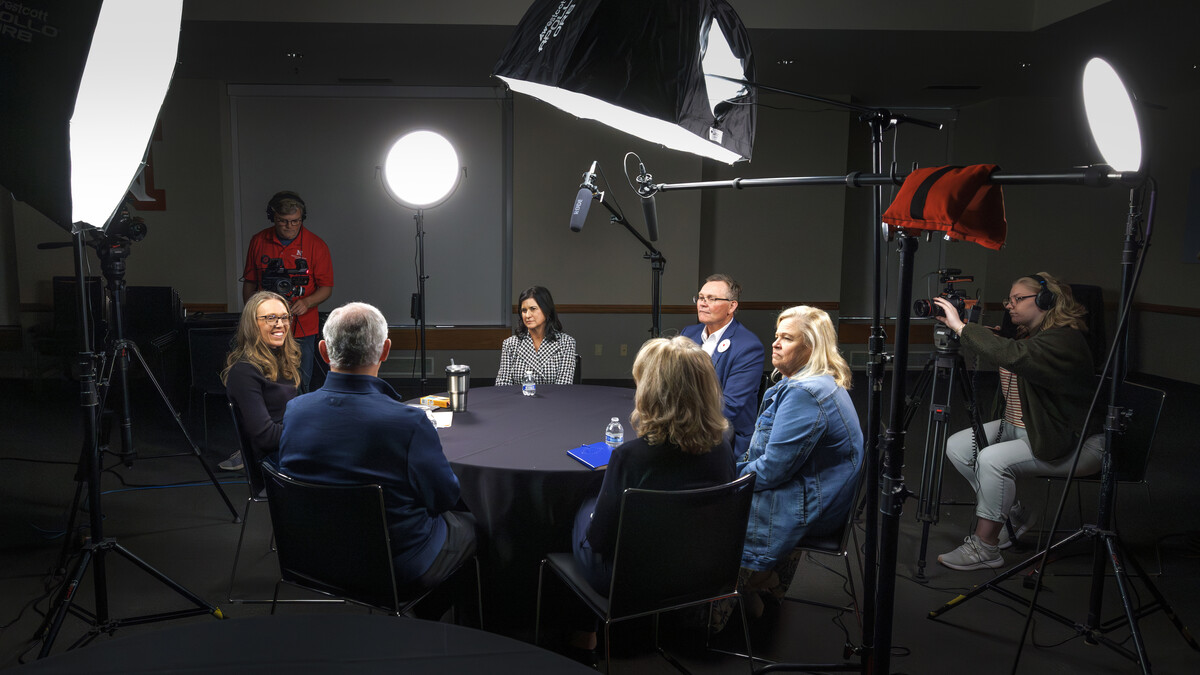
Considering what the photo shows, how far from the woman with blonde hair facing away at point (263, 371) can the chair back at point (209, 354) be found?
56.8 inches

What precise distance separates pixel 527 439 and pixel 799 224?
4.97 meters

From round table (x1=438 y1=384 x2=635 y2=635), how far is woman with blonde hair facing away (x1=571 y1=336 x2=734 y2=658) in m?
0.28

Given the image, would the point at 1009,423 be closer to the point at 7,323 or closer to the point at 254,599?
the point at 254,599

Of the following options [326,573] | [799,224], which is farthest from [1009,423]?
[799,224]

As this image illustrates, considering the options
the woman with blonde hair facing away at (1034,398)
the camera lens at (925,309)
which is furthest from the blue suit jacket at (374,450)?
the woman with blonde hair facing away at (1034,398)

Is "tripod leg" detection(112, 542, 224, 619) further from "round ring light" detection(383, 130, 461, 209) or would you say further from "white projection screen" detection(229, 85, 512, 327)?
"white projection screen" detection(229, 85, 512, 327)

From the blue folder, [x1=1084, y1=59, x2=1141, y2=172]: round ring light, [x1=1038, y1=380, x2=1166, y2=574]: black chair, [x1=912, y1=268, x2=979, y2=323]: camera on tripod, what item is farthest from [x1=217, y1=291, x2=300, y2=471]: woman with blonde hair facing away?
[x1=1038, y1=380, x2=1166, y2=574]: black chair

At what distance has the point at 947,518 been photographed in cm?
358

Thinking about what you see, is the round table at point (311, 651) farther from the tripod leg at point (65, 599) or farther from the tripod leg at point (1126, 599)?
the tripod leg at point (1126, 599)

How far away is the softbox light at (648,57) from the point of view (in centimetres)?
135

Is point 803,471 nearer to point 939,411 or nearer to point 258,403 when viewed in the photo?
point 939,411

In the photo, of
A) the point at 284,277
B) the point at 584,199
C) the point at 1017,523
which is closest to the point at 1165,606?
the point at 1017,523

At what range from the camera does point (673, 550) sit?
1.85 m

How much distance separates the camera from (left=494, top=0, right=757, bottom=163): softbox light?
1.35m
